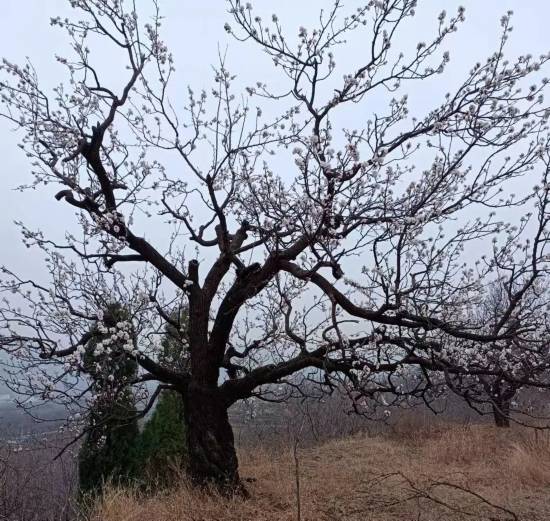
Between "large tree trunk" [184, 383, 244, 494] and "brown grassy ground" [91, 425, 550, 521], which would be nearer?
"brown grassy ground" [91, 425, 550, 521]

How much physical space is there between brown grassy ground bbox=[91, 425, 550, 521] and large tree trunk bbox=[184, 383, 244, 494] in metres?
0.23

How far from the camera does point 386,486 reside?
650cm

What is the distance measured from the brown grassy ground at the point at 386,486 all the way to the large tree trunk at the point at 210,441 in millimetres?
226

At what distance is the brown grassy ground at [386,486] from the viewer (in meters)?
5.20

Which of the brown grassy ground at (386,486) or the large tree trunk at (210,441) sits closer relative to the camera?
the brown grassy ground at (386,486)

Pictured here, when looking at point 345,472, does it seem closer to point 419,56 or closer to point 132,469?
point 132,469

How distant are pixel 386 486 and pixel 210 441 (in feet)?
7.59

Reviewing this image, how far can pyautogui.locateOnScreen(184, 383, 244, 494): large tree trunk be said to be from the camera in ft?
19.1

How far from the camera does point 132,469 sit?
783cm

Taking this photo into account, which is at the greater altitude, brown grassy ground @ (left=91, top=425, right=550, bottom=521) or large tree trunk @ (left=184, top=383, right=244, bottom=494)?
large tree trunk @ (left=184, top=383, right=244, bottom=494)

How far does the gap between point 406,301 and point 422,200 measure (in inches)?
40.5

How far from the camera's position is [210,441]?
5.89 metres

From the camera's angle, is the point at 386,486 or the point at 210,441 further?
the point at 386,486

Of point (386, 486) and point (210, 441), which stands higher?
point (210, 441)
